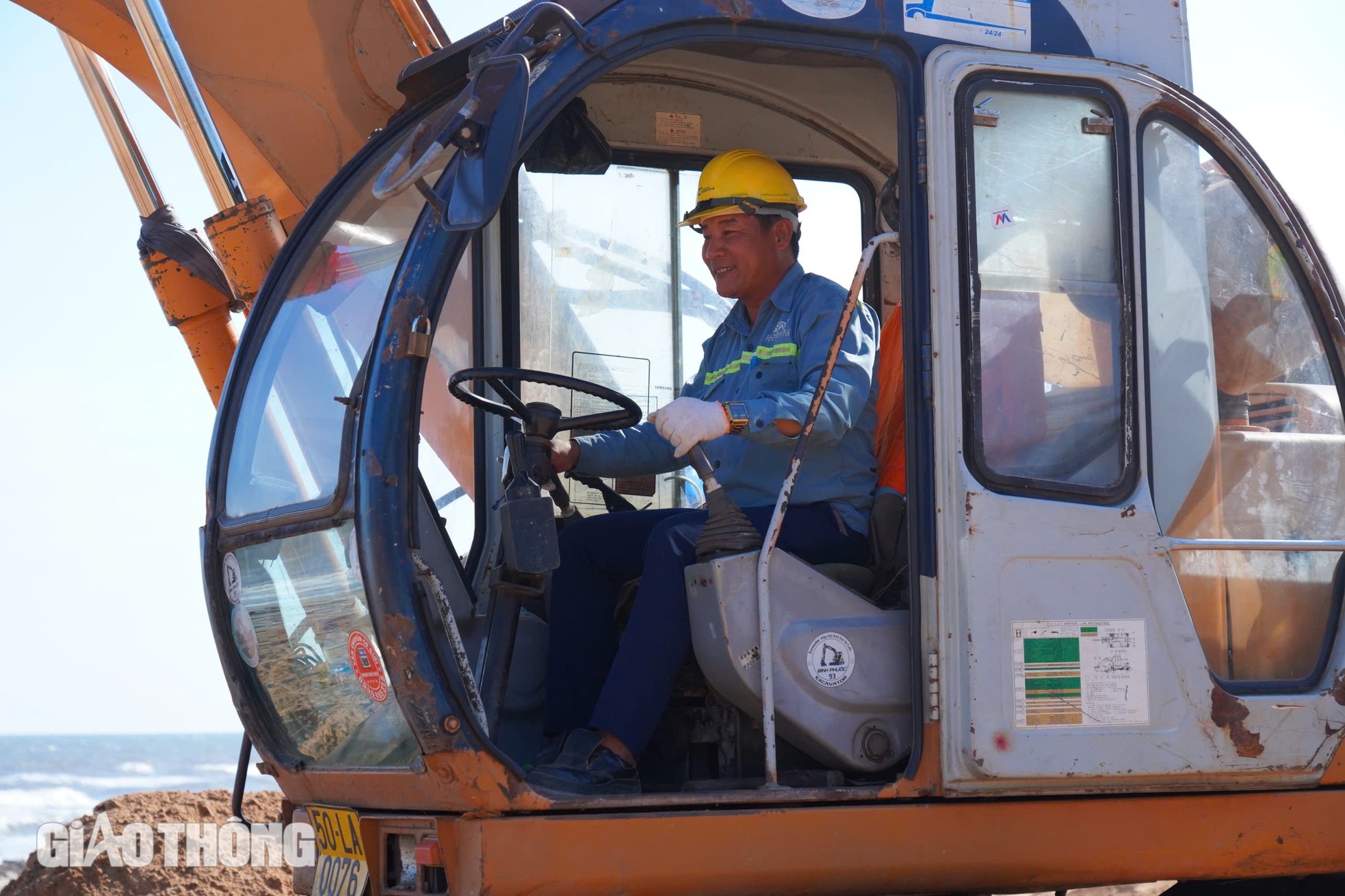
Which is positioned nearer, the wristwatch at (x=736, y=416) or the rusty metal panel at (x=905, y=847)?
the rusty metal panel at (x=905, y=847)

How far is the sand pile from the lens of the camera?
21.7ft

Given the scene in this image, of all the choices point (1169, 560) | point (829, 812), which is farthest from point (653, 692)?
point (1169, 560)

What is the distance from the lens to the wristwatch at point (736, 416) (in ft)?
10.6

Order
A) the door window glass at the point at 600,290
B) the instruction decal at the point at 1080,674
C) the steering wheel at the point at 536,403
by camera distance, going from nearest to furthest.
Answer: the instruction decal at the point at 1080,674, the steering wheel at the point at 536,403, the door window glass at the point at 600,290

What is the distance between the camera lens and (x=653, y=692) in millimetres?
3229

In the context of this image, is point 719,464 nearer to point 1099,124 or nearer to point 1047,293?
point 1047,293

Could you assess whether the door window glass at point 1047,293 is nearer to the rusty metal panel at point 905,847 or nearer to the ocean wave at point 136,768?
the rusty metal panel at point 905,847

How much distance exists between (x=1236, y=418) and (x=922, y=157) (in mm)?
998

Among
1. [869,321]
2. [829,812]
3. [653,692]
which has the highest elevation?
[869,321]

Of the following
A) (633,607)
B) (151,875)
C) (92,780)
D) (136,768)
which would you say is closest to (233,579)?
(633,607)

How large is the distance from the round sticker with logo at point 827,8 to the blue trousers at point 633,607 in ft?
3.78

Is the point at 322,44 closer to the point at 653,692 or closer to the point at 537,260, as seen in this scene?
the point at 537,260

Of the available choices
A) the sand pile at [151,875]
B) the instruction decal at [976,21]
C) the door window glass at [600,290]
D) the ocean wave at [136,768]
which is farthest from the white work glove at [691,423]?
the ocean wave at [136,768]

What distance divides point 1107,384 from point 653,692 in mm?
1246
